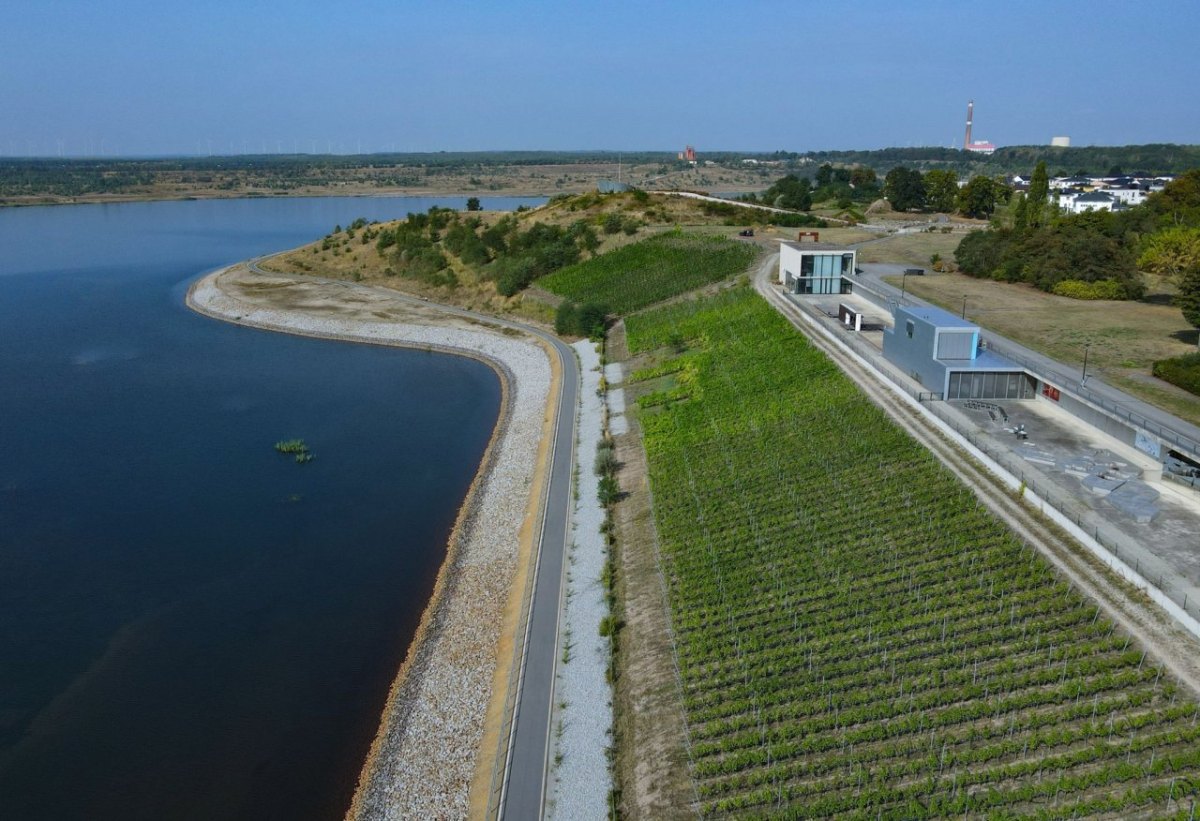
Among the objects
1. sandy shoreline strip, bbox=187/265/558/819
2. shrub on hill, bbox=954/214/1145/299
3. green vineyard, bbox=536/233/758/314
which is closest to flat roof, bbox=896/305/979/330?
sandy shoreline strip, bbox=187/265/558/819

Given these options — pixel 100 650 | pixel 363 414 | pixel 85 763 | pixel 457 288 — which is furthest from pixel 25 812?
pixel 457 288

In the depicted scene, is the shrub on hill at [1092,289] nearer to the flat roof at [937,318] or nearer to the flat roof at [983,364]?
the flat roof at [937,318]

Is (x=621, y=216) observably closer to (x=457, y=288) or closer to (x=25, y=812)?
(x=457, y=288)

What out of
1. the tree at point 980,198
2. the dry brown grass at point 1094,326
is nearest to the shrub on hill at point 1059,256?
the dry brown grass at point 1094,326

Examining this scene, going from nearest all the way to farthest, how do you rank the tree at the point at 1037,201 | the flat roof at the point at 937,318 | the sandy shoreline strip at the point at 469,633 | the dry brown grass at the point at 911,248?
the sandy shoreline strip at the point at 469,633, the flat roof at the point at 937,318, the dry brown grass at the point at 911,248, the tree at the point at 1037,201

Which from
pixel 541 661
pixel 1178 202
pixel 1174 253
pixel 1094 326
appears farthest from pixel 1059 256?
pixel 541 661

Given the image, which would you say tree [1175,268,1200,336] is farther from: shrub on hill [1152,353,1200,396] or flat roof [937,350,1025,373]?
flat roof [937,350,1025,373]

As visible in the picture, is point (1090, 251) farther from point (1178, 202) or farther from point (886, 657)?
point (886, 657)
